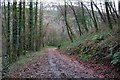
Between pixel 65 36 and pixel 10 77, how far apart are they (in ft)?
177

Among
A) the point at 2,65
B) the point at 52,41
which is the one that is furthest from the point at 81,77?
the point at 52,41

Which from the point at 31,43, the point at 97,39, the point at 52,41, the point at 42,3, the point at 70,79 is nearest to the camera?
the point at 70,79

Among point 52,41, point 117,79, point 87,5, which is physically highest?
point 87,5

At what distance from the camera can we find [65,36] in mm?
65625

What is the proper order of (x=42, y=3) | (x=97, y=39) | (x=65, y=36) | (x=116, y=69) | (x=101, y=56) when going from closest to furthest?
(x=116, y=69) < (x=101, y=56) < (x=97, y=39) < (x=42, y=3) < (x=65, y=36)

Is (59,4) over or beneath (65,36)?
over

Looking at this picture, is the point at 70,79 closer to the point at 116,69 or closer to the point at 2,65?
the point at 116,69

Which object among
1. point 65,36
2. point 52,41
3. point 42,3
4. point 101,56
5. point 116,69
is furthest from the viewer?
point 52,41

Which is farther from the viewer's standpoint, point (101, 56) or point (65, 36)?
point (65, 36)

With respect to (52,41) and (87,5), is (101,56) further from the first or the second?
(52,41)

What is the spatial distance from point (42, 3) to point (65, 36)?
88.4 feet

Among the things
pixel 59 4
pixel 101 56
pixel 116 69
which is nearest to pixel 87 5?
pixel 59 4

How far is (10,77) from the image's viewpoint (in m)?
11.8

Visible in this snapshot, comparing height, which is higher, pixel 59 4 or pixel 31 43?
pixel 59 4
